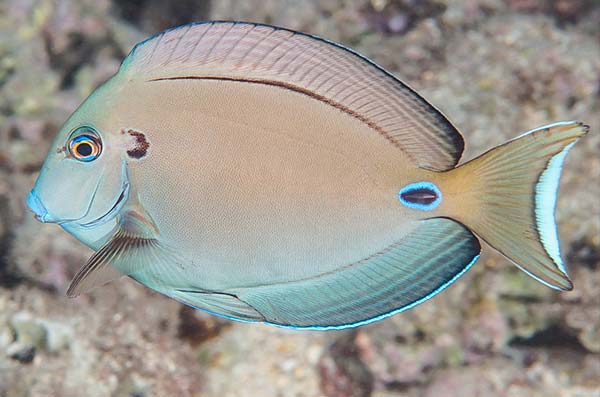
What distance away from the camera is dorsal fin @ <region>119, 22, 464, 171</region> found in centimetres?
146

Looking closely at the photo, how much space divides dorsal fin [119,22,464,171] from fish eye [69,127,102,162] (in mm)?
346

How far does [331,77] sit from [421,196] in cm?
40

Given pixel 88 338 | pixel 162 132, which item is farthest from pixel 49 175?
pixel 88 338

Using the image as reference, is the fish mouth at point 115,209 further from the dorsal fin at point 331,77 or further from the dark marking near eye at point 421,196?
the dark marking near eye at point 421,196

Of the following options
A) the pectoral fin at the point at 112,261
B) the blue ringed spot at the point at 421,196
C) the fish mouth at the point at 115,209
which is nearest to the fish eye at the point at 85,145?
the fish mouth at the point at 115,209

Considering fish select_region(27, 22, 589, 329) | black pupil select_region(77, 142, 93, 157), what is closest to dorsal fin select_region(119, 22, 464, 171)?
fish select_region(27, 22, 589, 329)

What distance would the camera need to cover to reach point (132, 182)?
56.8 inches

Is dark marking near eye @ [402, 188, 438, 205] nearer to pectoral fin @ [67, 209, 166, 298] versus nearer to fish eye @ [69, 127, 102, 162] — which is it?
pectoral fin @ [67, 209, 166, 298]

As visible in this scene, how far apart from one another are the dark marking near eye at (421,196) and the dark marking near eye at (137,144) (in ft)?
2.30

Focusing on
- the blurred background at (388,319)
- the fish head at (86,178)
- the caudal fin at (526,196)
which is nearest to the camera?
the caudal fin at (526,196)

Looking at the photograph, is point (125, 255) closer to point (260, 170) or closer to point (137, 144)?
point (137, 144)

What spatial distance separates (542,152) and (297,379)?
2595mm

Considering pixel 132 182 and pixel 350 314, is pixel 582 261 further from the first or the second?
pixel 132 182

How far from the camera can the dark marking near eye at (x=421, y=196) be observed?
4.75 ft
